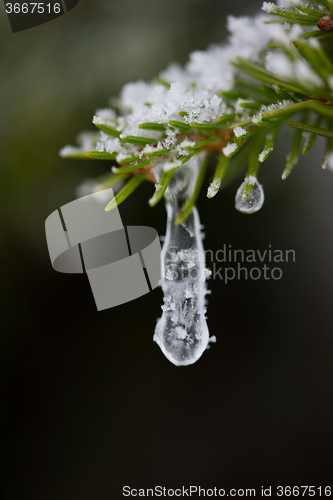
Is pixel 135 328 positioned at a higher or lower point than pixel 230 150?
lower

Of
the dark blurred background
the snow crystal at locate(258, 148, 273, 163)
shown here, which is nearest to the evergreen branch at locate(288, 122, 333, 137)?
the snow crystal at locate(258, 148, 273, 163)

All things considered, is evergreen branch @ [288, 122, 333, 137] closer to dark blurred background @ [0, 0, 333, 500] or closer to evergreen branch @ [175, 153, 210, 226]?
evergreen branch @ [175, 153, 210, 226]

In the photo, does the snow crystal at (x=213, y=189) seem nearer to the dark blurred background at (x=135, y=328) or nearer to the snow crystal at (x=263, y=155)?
the snow crystal at (x=263, y=155)

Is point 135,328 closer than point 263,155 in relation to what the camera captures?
No

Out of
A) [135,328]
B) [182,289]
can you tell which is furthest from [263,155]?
[135,328]

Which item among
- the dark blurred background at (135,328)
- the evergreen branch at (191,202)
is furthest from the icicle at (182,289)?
the dark blurred background at (135,328)

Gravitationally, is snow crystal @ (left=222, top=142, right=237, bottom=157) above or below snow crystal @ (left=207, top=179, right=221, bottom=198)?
above

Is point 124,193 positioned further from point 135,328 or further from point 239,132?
point 135,328
